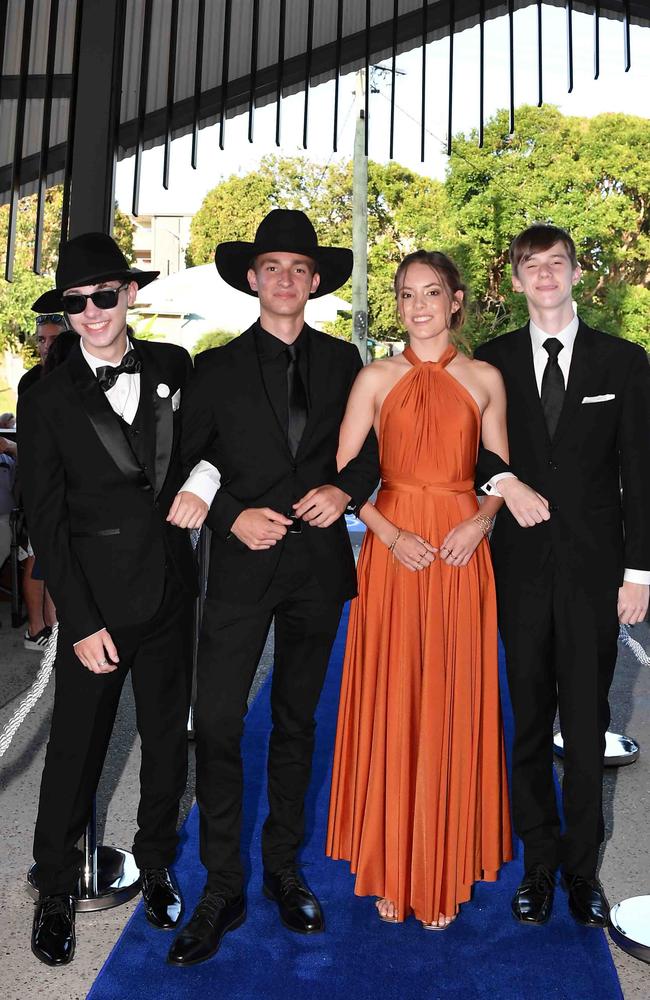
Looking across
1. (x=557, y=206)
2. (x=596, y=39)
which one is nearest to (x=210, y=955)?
(x=596, y=39)

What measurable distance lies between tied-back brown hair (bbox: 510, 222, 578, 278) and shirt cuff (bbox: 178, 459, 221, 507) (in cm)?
109

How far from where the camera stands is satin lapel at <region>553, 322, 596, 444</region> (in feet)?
9.84

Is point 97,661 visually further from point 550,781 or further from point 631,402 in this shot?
point 631,402

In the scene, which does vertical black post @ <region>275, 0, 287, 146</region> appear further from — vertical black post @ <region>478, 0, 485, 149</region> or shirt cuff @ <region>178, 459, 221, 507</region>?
shirt cuff @ <region>178, 459, 221, 507</region>

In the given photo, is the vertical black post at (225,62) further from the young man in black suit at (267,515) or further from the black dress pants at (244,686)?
the black dress pants at (244,686)

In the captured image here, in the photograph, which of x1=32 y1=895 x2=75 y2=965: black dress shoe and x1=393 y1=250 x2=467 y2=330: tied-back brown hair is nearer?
x1=32 y1=895 x2=75 y2=965: black dress shoe

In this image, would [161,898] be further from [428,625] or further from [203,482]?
[203,482]

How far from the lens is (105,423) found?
9.16 feet

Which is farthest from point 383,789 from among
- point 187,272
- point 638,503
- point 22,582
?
point 187,272

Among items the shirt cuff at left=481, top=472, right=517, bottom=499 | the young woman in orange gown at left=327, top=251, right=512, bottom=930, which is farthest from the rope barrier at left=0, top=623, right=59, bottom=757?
the shirt cuff at left=481, top=472, right=517, bottom=499

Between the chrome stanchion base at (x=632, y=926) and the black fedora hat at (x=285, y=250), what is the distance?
2.08 m

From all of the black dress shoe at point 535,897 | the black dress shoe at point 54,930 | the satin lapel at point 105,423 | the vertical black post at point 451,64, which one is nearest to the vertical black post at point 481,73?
the vertical black post at point 451,64

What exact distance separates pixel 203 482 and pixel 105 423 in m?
Result: 0.32

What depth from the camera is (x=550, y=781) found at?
10.6ft
